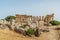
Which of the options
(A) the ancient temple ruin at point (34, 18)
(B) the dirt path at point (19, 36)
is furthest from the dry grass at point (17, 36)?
(A) the ancient temple ruin at point (34, 18)

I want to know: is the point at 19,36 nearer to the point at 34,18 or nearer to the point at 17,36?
the point at 17,36

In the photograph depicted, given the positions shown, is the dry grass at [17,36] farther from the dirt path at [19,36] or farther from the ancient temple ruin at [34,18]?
the ancient temple ruin at [34,18]

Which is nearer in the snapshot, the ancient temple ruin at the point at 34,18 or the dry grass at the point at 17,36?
the dry grass at the point at 17,36

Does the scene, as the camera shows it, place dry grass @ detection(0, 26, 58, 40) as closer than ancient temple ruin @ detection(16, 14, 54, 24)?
Yes

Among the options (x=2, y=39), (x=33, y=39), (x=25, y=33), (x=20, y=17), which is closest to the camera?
(x=2, y=39)

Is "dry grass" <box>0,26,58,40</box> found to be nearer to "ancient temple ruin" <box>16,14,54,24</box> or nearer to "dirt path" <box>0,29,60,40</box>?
"dirt path" <box>0,29,60,40</box>

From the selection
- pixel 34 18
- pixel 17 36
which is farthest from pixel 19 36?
pixel 34 18

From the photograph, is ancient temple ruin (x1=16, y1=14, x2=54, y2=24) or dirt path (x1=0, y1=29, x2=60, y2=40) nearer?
dirt path (x1=0, y1=29, x2=60, y2=40)

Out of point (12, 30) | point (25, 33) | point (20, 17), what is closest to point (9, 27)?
point (12, 30)

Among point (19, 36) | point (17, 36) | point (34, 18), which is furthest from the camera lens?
point (34, 18)

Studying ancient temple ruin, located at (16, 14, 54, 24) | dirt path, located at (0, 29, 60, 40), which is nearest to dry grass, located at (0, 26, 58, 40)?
dirt path, located at (0, 29, 60, 40)

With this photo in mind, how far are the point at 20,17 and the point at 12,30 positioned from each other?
24073 millimetres

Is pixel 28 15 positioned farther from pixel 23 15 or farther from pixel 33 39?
pixel 33 39

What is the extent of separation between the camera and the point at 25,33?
3375 cm
